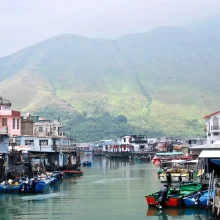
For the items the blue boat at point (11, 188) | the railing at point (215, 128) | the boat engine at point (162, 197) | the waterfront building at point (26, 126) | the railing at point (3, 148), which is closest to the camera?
the boat engine at point (162, 197)

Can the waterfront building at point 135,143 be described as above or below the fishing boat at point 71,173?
above

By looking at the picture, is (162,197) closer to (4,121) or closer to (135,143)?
(4,121)

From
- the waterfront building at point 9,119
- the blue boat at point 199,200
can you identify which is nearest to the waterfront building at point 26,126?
the waterfront building at point 9,119

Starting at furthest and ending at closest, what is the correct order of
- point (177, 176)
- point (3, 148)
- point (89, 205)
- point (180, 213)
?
1. point (177, 176)
2. point (3, 148)
3. point (89, 205)
4. point (180, 213)

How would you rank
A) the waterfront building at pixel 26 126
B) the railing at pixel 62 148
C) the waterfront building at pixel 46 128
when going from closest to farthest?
the railing at pixel 62 148
the waterfront building at pixel 26 126
the waterfront building at pixel 46 128

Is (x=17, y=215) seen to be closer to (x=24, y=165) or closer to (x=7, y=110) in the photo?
(x=24, y=165)

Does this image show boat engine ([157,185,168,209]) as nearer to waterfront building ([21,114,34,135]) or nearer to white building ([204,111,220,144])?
white building ([204,111,220,144])

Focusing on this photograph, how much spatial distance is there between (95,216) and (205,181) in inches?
468

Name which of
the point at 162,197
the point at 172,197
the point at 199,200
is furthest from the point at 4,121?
the point at 199,200

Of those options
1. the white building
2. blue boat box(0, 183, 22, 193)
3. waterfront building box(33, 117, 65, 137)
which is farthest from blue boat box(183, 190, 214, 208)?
waterfront building box(33, 117, 65, 137)

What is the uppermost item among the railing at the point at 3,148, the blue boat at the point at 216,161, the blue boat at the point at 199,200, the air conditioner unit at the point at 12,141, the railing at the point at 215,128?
the railing at the point at 215,128

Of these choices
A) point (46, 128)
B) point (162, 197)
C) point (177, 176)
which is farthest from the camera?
point (46, 128)

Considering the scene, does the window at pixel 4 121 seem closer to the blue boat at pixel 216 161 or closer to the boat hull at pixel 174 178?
the boat hull at pixel 174 178

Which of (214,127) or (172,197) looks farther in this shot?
(214,127)
